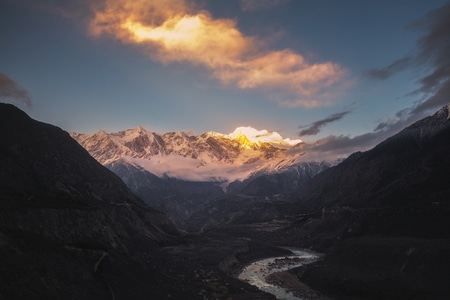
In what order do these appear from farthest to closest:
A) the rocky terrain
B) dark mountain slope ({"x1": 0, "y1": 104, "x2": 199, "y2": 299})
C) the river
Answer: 1. the river
2. the rocky terrain
3. dark mountain slope ({"x1": 0, "y1": 104, "x2": 199, "y2": 299})

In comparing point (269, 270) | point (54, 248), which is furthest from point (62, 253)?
point (269, 270)

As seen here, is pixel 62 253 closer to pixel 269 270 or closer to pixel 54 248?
pixel 54 248

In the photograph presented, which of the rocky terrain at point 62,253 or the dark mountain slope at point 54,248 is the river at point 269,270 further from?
the dark mountain slope at point 54,248

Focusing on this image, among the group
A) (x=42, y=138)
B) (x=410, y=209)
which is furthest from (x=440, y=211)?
(x=42, y=138)

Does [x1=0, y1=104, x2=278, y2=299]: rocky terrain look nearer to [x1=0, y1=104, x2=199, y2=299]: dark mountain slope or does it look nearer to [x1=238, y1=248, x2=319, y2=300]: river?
[x1=0, y1=104, x2=199, y2=299]: dark mountain slope

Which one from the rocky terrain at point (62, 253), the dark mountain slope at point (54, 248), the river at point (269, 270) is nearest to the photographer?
the dark mountain slope at point (54, 248)

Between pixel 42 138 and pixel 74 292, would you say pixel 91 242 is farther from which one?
pixel 42 138

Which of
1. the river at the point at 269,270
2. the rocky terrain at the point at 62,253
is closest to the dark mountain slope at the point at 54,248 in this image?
the rocky terrain at the point at 62,253

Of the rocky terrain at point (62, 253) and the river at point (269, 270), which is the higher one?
the rocky terrain at point (62, 253)

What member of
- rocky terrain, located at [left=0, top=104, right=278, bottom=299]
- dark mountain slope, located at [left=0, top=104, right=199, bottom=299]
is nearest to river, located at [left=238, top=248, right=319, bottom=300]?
rocky terrain, located at [left=0, top=104, right=278, bottom=299]
